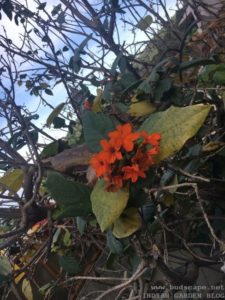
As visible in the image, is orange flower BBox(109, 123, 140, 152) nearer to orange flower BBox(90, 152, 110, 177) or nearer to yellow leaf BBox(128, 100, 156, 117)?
orange flower BBox(90, 152, 110, 177)

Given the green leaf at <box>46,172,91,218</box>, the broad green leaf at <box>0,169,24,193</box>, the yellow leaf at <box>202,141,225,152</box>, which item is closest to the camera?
the green leaf at <box>46,172,91,218</box>

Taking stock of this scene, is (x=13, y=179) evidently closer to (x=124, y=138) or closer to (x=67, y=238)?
(x=67, y=238)

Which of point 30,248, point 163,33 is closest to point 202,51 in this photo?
point 163,33

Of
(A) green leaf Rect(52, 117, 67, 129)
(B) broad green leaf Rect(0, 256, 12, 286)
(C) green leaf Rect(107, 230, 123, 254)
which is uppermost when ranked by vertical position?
(A) green leaf Rect(52, 117, 67, 129)

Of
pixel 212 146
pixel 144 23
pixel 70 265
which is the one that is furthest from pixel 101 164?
pixel 144 23

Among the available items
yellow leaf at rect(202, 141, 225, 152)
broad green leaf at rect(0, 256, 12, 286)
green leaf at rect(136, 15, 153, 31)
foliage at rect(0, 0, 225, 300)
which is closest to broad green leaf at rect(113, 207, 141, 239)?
foliage at rect(0, 0, 225, 300)

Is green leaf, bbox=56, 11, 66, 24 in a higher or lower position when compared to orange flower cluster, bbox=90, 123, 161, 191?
higher

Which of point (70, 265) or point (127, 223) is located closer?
point (127, 223)

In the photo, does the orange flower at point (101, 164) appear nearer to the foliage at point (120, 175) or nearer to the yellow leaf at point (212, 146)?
the foliage at point (120, 175)
